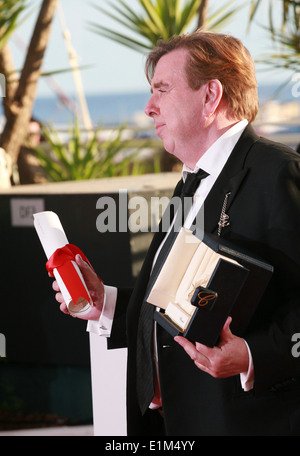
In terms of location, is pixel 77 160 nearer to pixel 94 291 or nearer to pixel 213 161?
pixel 94 291

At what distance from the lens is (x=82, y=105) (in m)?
7.39

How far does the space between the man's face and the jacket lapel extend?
4.0 inches

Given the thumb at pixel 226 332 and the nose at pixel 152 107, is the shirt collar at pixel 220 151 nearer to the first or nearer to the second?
the nose at pixel 152 107

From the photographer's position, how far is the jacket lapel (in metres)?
1.46

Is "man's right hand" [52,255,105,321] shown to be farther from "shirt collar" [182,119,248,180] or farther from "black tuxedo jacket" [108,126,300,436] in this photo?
"shirt collar" [182,119,248,180]

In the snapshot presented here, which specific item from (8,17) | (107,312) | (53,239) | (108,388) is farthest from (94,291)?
(8,17)

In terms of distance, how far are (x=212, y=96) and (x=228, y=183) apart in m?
0.20

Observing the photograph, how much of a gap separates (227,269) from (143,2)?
191 inches

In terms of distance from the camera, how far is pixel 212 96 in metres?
1.54

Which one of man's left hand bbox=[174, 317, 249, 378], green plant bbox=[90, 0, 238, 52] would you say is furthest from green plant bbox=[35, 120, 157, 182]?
man's left hand bbox=[174, 317, 249, 378]

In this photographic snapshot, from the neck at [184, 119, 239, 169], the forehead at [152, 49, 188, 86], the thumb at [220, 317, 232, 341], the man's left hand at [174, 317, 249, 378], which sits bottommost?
the man's left hand at [174, 317, 249, 378]

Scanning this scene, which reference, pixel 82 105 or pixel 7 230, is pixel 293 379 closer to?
pixel 7 230

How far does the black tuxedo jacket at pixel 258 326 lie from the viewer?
1376mm

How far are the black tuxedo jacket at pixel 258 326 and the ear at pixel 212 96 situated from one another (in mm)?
89
